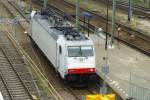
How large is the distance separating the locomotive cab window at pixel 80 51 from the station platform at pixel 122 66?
213 cm

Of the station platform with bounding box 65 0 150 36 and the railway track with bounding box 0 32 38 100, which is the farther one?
the station platform with bounding box 65 0 150 36

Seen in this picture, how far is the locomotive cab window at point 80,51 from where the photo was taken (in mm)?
31188

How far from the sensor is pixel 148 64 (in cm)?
3688

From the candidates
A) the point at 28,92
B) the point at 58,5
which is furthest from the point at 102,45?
the point at 58,5

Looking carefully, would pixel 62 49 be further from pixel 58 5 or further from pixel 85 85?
pixel 58 5

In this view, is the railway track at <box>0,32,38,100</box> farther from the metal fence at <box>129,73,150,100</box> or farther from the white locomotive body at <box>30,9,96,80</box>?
the metal fence at <box>129,73,150,100</box>

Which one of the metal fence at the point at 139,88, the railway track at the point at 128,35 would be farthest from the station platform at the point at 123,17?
the metal fence at the point at 139,88

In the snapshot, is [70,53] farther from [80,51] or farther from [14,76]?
[14,76]

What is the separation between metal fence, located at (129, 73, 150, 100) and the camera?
26.8m

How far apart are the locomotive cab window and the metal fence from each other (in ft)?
11.2

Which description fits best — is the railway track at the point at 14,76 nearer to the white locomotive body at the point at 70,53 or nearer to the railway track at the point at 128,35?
the white locomotive body at the point at 70,53

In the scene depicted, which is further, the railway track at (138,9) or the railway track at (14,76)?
the railway track at (138,9)

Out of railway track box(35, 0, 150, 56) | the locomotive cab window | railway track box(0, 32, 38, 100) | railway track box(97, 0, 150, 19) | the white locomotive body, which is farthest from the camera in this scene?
railway track box(97, 0, 150, 19)

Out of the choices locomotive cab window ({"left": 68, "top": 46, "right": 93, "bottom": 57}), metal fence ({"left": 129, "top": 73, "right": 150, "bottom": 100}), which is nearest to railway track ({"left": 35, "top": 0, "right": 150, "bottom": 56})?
metal fence ({"left": 129, "top": 73, "right": 150, "bottom": 100})
